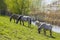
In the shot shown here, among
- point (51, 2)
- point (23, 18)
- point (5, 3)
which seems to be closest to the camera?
point (23, 18)

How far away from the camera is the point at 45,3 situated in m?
68.7

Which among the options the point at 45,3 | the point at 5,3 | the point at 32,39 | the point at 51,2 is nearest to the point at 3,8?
the point at 5,3

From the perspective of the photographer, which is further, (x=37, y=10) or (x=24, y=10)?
(x=37, y=10)

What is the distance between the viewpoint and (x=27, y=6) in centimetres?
4469

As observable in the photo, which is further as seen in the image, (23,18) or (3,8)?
(3,8)

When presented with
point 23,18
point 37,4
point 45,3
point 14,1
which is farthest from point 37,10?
point 23,18

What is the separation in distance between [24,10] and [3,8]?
1015 cm

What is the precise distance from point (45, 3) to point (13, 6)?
24.4 metres

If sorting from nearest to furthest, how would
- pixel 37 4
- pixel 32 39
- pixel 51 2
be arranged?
pixel 32 39
pixel 37 4
pixel 51 2

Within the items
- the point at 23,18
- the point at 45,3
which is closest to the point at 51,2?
the point at 45,3

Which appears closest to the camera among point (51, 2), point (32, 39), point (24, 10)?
point (32, 39)

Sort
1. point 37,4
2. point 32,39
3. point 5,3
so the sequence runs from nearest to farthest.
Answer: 1. point 32,39
2. point 5,3
3. point 37,4

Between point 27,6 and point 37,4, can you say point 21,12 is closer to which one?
point 27,6

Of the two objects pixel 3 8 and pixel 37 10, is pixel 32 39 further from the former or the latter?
pixel 37 10
